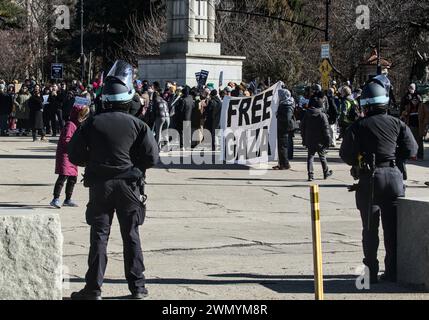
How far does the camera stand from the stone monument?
117 feet

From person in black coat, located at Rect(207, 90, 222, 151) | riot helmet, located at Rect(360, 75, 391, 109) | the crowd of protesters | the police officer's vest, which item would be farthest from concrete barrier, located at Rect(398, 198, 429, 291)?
person in black coat, located at Rect(207, 90, 222, 151)

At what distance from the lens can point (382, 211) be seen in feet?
32.7

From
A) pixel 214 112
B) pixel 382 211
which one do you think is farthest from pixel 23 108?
pixel 382 211

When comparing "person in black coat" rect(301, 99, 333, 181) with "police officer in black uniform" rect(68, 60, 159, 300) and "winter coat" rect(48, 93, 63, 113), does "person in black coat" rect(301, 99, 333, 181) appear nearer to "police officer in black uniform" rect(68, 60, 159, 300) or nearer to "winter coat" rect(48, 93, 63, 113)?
"police officer in black uniform" rect(68, 60, 159, 300)

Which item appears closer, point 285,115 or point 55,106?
point 285,115

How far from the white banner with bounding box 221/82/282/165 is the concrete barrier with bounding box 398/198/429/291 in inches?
507

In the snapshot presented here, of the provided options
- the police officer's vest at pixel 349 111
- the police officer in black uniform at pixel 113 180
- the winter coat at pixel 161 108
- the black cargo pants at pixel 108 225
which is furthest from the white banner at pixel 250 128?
the black cargo pants at pixel 108 225

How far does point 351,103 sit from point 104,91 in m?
16.4

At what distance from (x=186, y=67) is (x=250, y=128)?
39.8ft

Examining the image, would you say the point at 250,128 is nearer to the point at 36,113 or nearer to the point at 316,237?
the point at 36,113
